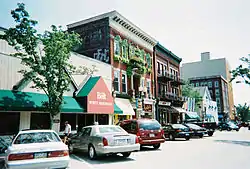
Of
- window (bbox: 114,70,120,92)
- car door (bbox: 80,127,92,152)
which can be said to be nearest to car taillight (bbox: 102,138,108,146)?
car door (bbox: 80,127,92,152)

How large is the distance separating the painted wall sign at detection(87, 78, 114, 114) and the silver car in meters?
4.77

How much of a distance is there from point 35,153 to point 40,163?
12.6 inches

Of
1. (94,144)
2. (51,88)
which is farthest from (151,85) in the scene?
(94,144)

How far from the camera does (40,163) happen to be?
22.5 feet

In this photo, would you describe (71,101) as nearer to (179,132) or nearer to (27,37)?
(27,37)

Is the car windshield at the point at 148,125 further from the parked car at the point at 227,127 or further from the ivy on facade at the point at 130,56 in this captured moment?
the parked car at the point at 227,127

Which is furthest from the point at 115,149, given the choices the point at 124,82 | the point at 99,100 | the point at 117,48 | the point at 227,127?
the point at 227,127

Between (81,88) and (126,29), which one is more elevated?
(126,29)

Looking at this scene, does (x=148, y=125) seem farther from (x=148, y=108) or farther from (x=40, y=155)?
(x=148, y=108)

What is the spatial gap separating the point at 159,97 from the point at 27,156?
25293 mm

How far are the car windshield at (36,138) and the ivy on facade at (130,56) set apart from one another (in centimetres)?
1587

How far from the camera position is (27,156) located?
6824 millimetres

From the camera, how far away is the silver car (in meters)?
9.59

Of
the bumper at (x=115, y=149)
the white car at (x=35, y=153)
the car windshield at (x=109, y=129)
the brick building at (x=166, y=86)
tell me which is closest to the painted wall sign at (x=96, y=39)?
the brick building at (x=166, y=86)
